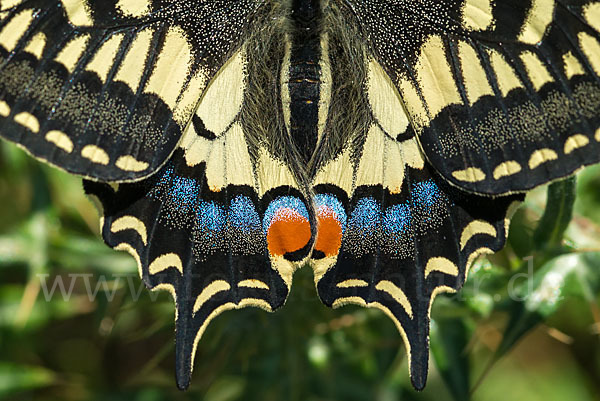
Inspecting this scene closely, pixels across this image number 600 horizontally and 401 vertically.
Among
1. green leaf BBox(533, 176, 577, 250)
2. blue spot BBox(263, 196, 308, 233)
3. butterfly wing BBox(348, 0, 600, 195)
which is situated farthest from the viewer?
blue spot BBox(263, 196, 308, 233)

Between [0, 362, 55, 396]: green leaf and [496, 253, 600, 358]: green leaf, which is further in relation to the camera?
[0, 362, 55, 396]: green leaf

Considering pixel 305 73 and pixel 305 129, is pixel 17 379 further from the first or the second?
pixel 305 73

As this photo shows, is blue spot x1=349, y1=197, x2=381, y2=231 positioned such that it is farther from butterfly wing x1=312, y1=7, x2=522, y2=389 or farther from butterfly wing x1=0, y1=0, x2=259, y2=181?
butterfly wing x1=0, y1=0, x2=259, y2=181

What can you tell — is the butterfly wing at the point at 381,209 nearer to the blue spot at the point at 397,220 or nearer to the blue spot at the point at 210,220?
the blue spot at the point at 397,220

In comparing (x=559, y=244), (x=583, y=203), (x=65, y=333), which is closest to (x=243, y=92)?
(x=559, y=244)

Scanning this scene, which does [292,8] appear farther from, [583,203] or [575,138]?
[583,203]

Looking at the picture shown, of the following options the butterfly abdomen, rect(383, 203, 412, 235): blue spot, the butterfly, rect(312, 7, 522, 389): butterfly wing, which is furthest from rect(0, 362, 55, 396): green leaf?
rect(383, 203, 412, 235): blue spot

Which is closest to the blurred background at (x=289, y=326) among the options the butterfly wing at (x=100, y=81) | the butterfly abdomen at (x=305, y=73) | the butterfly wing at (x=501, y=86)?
the butterfly wing at (x=501, y=86)
